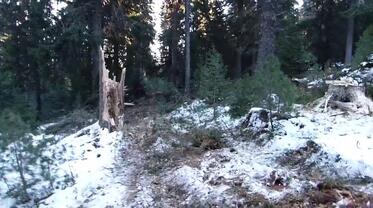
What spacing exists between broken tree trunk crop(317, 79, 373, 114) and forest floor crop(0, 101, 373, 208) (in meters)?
0.34

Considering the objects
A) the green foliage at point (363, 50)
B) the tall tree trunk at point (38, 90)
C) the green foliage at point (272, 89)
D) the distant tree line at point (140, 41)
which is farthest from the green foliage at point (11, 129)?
the tall tree trunk at point (38, 90)

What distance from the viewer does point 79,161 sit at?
890 centimetres

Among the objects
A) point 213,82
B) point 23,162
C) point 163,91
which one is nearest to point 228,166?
point 23,162

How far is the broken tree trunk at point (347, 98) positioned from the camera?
9859 millimetres

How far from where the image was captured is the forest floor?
617 centimetres

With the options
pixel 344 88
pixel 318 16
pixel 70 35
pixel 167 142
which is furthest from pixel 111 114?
pixel 318 16

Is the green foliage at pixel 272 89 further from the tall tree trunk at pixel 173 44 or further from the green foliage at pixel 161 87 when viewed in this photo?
the tall tree trunk at pixel 173 44

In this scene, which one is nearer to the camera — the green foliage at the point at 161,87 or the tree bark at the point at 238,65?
the green foliage at the point at 161,87

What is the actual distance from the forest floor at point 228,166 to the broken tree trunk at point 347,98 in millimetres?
345

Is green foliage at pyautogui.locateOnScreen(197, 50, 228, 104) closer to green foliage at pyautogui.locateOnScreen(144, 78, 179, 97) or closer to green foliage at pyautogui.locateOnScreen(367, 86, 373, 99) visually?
green foliage at pyautogui.locateOnScreen(367, 86, 373, 99)

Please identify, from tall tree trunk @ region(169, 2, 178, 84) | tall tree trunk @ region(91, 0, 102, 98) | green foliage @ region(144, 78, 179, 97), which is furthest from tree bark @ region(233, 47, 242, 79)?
tall tree trunk @ region(91, 0, 102, 98)

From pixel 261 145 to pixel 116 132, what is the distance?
13.6ft

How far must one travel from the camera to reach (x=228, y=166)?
294 inches

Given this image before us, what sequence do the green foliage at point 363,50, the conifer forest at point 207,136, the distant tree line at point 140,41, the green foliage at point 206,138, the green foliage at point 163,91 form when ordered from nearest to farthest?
the conifer forest at point 207,136 → the green foliage at point 206,138 → the green foliage at point 363,50 → the green foliage at point 163,91 → the distant tree line at point 140,41
